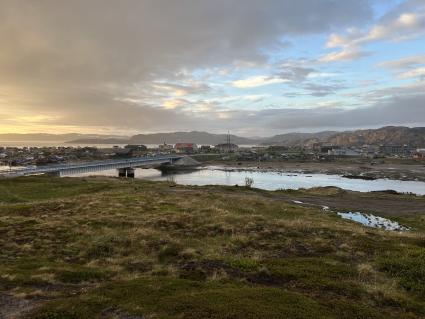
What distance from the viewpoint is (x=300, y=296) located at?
11188mm

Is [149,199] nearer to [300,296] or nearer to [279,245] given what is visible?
[279,245]

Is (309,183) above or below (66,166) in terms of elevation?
below

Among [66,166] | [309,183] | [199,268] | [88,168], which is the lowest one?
[309,183]

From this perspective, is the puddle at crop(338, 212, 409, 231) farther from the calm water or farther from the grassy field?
the calm water

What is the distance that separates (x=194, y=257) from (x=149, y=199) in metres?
22.0

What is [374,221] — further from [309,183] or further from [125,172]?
[125,172]

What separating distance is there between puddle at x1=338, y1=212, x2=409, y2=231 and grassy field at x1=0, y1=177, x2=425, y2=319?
13746 millimetres

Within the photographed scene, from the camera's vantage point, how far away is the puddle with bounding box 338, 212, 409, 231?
34.1 meters

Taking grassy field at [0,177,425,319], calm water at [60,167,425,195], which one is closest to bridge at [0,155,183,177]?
calm water at [60,167,425,195]

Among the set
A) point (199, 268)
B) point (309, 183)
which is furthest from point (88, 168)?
point (199, 268)

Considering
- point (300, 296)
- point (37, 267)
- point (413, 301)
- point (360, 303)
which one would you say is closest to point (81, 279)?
point (37, 267)

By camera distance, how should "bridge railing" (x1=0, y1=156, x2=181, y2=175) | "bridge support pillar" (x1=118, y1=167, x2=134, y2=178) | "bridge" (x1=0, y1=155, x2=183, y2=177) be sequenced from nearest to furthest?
1. "bridge railing" (x1=0, y1=156, x2=181, y2=175)
2. "bridge" (x1=0, y1=155, x2=183, y2=177)
3. "bridge support pillar" (x1=118, y1=167, x2=134, y2=178)

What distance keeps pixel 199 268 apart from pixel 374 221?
29.0 meters

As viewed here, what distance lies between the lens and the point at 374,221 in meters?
38.0
